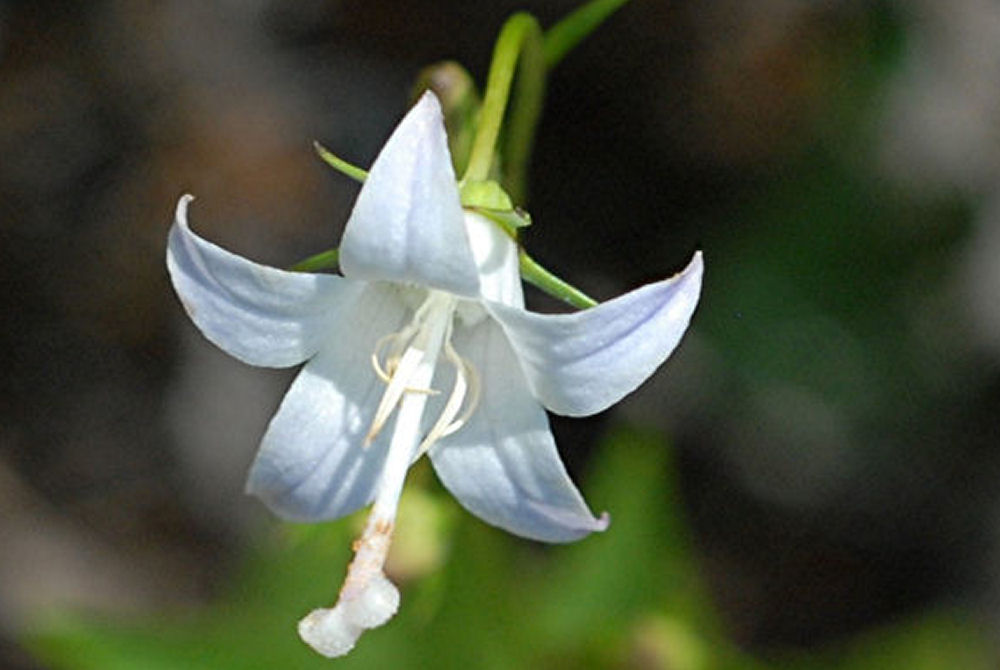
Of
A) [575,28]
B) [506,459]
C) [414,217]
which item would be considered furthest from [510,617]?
[414,217]

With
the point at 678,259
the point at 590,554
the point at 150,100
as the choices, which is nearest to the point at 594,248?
the point at 678,259

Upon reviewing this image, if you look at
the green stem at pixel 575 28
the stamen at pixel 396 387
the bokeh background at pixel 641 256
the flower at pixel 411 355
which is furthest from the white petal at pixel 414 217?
the bokeh background at pixel 641 256

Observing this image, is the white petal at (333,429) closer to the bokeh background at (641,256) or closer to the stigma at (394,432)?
the stigma at (394,432)

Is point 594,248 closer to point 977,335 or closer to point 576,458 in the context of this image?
point 576,458

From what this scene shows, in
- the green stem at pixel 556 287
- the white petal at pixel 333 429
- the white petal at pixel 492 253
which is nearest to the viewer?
the green stem at pixel 556 287

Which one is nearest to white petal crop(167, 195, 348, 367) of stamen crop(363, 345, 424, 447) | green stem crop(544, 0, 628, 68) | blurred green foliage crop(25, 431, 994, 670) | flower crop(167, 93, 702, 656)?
flower crop(167, 93, 702, 656)

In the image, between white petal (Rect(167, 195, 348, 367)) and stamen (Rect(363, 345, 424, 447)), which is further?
stamen (Rect(363, 345, 424, 447))

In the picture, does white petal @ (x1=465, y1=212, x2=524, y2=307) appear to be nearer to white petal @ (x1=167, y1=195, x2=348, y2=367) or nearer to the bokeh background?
white petal @ (x1=167, y1=195, x2=348, y2=367)
